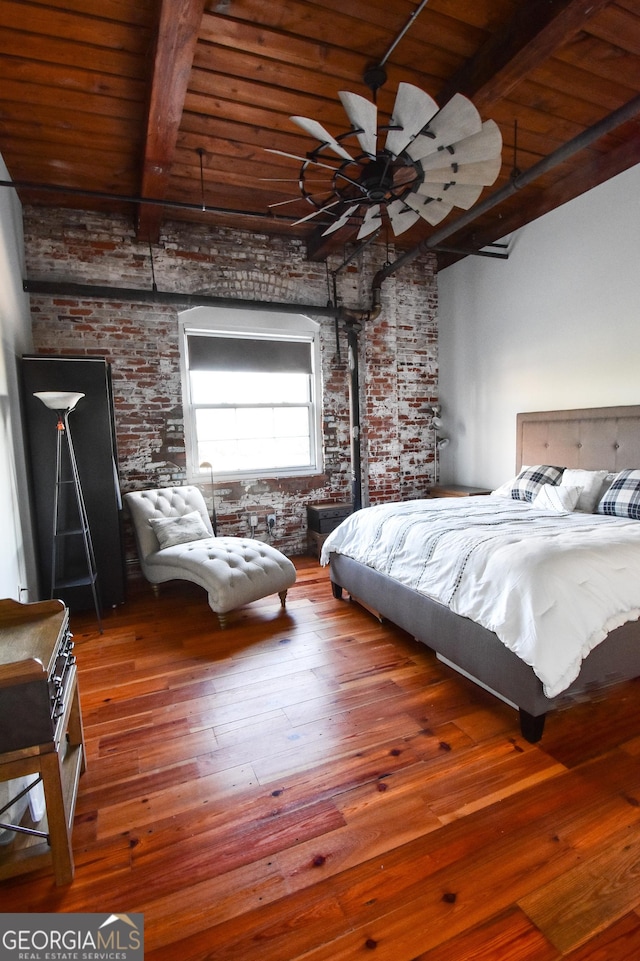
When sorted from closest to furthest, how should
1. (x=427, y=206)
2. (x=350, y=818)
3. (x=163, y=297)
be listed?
(x=350, y=818) → (x=427, y=206) → (x=163, y=297)

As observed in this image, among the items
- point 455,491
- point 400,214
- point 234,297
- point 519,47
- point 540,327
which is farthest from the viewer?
point 455,491

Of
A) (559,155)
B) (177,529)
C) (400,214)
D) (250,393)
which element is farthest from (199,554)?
(559,155)

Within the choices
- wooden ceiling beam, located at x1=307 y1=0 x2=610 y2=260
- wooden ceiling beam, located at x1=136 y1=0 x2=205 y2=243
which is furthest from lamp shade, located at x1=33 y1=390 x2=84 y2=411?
wooden ceiling beam, located at x1=307 y1=0 x2=610 y2=260

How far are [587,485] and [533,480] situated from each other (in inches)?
16.9

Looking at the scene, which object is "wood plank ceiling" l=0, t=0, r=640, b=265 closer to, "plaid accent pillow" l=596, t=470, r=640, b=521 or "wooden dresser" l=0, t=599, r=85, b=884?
"plaid accent pillow" l=596, t=470, r=640, b=521

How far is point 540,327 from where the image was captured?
4.24 meters

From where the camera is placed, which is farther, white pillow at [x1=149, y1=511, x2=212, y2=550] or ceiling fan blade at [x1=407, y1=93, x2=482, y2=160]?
white pillow at [x1=149, y1=511, x2=212, y2=550]

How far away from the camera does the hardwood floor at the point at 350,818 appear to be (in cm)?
124

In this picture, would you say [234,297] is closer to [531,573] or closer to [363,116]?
[363,116]

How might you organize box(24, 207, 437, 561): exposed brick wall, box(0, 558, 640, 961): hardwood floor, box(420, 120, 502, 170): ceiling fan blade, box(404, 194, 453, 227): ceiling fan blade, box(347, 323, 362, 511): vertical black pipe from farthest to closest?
box(347, 323, 362, 511): vertical black pipe
box(24, 207, 437, 561): exposed brick wall
box(404, 194, 453, 227): ceiling fan blade
box(420, 120, 502, 170): ceiling fan blade
box(0, 558, 640, 961): hardwood floor

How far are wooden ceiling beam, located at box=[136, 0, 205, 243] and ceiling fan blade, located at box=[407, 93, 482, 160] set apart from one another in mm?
1073

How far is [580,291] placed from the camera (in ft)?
12.6

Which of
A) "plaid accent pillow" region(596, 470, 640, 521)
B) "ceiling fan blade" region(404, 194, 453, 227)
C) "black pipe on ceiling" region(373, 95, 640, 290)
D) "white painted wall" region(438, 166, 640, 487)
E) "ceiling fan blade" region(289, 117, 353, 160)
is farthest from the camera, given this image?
A: "white painted wall" region(438, 166, 640, 487)

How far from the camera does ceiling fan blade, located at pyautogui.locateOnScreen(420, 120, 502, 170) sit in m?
1.91
